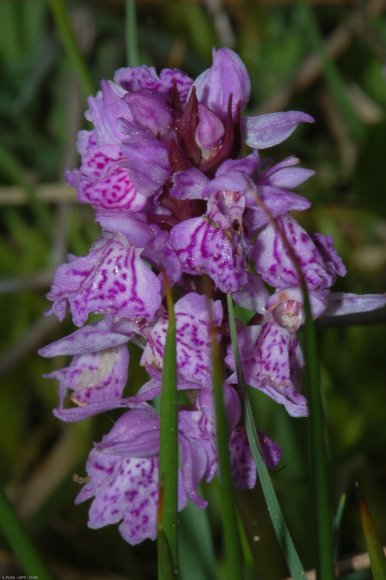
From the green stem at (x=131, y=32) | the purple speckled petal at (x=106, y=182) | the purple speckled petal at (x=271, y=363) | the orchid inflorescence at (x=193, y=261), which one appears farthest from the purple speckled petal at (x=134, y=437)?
the green stem at (x=131, y=32)

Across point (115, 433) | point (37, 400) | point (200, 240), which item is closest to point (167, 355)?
point (200, 240)

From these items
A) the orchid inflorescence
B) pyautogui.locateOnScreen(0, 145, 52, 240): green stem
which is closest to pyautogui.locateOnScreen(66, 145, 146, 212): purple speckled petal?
the orchid inflorescence

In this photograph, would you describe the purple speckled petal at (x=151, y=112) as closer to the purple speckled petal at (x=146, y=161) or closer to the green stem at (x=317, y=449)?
the purple speckled petal at (x=146, y=161)

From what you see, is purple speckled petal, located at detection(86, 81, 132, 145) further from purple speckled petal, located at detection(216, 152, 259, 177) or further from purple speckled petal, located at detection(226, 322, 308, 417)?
purple speckled petal, located at detection(226, 322, 308, 417)

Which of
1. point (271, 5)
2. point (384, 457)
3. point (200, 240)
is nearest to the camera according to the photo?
point (200, 240)

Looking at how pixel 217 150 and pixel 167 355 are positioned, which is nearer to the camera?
pixel 167 355

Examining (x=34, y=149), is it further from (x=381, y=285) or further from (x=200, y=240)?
(x=200, y=240)

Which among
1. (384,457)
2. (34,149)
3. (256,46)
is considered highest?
(256,46)
